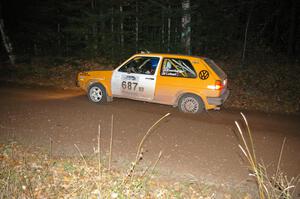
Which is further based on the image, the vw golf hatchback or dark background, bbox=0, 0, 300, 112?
dark background, bbox=0, 0, 300, 112

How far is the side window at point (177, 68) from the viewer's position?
8477mm

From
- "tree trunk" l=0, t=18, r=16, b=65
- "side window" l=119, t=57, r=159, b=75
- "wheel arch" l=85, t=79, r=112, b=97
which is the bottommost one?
"wheel arch" l=85, t=79, r=112, b=97

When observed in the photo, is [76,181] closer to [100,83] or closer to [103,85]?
[103,85]

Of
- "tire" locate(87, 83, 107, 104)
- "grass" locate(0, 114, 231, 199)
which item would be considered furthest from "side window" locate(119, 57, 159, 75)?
"grass" locate(0, 114, 231, 199)

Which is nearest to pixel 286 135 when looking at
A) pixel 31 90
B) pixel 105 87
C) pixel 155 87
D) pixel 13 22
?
pixel 155 87

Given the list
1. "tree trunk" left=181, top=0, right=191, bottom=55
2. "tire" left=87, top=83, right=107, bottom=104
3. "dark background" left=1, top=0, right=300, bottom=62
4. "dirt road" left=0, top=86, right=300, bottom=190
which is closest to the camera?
"dirt road" left=0, top=86, right=300, bottom=190

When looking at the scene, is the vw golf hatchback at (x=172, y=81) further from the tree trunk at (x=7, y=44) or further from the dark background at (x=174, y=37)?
the tree trunk at (x=7, y=44)

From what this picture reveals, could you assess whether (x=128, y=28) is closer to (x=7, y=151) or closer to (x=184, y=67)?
(x=184, y=67)

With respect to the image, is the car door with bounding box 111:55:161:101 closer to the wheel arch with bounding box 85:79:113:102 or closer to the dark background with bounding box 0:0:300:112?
the wheel arch with bounding box 85:79:113:102

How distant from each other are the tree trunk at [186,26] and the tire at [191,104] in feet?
23.5

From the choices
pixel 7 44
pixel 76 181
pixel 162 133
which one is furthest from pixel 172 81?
pixel 7 44

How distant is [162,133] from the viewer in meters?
7.00

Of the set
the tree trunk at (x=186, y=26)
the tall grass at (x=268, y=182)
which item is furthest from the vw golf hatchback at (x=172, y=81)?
the tree trunk at (x=186, y=26)

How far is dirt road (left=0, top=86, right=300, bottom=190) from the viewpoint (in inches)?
211
